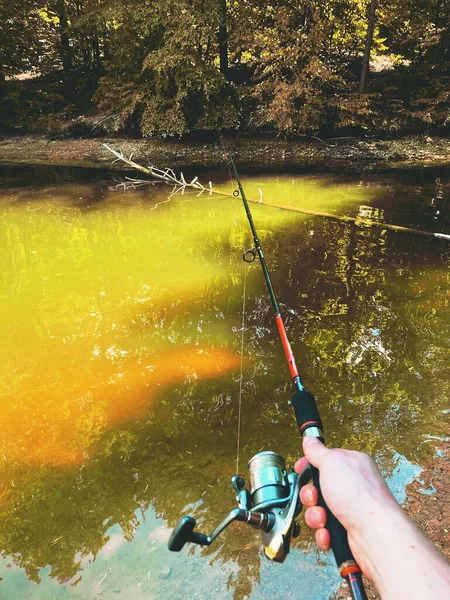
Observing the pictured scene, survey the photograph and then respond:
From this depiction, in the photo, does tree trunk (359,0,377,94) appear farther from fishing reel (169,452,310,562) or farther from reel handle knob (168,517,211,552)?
reel handle knob (168,517,211,552)

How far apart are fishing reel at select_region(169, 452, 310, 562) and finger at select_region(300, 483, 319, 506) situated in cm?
6

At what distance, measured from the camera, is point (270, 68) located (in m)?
14.1

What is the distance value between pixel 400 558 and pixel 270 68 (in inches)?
603

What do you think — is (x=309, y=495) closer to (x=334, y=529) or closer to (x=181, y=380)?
(x=334, y=529)

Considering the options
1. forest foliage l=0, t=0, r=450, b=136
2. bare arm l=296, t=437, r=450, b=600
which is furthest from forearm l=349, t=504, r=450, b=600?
Answer: forest foliage l=0, t=0, r=450, b=136

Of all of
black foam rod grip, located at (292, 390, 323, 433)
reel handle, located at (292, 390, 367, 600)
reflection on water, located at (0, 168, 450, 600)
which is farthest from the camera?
reflection on water, located at (0, 168, 450, 600)

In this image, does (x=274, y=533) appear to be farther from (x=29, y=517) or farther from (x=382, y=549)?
(x=29, y=517)

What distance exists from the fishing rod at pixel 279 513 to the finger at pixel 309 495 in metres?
0.01

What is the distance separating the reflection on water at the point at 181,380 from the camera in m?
2.29

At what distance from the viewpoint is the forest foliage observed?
13.5 meters

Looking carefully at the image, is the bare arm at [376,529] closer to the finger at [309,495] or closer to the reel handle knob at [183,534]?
the finger at [309,495]

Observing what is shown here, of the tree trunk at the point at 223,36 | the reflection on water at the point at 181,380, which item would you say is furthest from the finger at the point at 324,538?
the tree trunk at the point at 223,36

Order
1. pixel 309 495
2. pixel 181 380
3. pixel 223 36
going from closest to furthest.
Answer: pixel 309 495 → pixel 181 380 → pixel 223 36

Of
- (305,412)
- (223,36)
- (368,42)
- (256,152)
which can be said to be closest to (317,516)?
(305,412)
